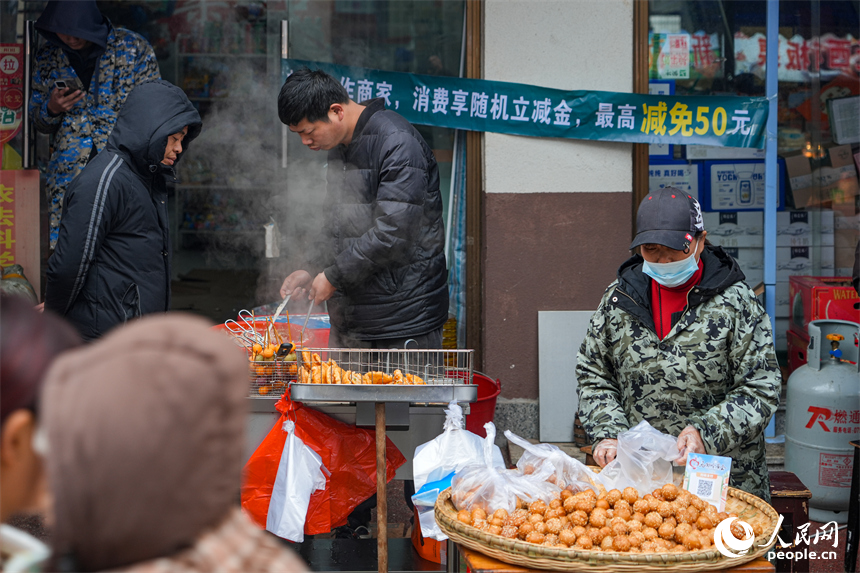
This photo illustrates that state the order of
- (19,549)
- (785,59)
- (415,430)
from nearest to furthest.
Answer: (19,549) → (415,430) → (785,59)

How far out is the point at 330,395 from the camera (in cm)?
324

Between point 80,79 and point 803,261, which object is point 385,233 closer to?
point 80,79

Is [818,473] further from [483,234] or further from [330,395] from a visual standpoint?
[330,395]

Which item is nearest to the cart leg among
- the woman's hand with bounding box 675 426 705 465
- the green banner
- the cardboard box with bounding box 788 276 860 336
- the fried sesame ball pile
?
the fried sesame ball pile

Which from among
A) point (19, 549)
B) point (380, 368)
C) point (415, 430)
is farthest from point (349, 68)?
point (19, 549)

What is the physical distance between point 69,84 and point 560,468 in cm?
441

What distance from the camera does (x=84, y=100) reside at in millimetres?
5277

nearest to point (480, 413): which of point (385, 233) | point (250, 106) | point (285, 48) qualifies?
point (385, 233)

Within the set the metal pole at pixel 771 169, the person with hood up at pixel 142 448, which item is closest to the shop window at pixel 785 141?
the metal pole at pixel 771 169

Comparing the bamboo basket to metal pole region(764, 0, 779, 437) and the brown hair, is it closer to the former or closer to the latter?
the brown hair

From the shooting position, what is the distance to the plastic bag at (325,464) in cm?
340

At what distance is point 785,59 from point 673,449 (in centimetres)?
423

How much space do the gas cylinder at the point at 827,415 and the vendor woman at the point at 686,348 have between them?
1.99 metres

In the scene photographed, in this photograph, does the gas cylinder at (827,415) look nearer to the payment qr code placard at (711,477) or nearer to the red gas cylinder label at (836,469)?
the red gas cylinder label at (836,469)
